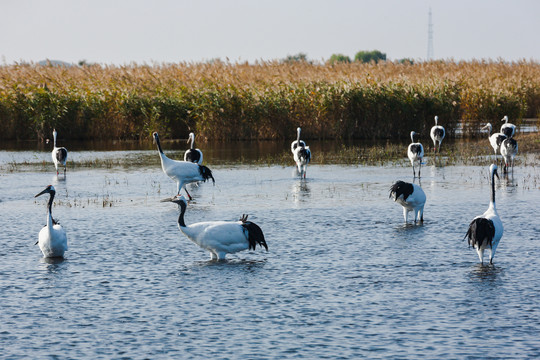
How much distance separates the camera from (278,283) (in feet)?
36.0

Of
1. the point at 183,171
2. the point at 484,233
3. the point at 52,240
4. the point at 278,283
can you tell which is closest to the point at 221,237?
the point at 278,283

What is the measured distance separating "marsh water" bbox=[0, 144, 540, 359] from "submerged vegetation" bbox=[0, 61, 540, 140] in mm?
17103

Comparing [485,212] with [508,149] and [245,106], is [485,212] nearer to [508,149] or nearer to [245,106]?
[508,149]

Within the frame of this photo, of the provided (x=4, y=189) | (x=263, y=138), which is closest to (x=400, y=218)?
(x=4, y=189)

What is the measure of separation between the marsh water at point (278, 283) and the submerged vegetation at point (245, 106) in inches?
673

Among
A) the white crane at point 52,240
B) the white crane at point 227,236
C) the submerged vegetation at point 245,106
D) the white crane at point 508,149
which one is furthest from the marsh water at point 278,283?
the submerged vegetation at point 245,106

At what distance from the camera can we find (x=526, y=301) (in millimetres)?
9883

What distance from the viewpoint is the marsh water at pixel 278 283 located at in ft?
28.0

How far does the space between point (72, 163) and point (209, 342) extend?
20.8 meters

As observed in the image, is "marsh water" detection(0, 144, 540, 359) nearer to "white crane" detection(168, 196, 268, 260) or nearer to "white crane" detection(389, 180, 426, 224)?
"white crane" detection(168, 196, 268, 260)

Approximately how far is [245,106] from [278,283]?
85.3ft

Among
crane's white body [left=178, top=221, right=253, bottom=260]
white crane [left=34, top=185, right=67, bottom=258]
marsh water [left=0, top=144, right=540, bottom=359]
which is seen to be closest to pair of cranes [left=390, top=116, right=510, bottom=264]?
marsh water [left=0, top=144, right=540, bottom=359]

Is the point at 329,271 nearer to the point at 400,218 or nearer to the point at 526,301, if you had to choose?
the point at 526,301

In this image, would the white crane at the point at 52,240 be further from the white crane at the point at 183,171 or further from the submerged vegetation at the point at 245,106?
the submerged vegetation at the point at 245,106
